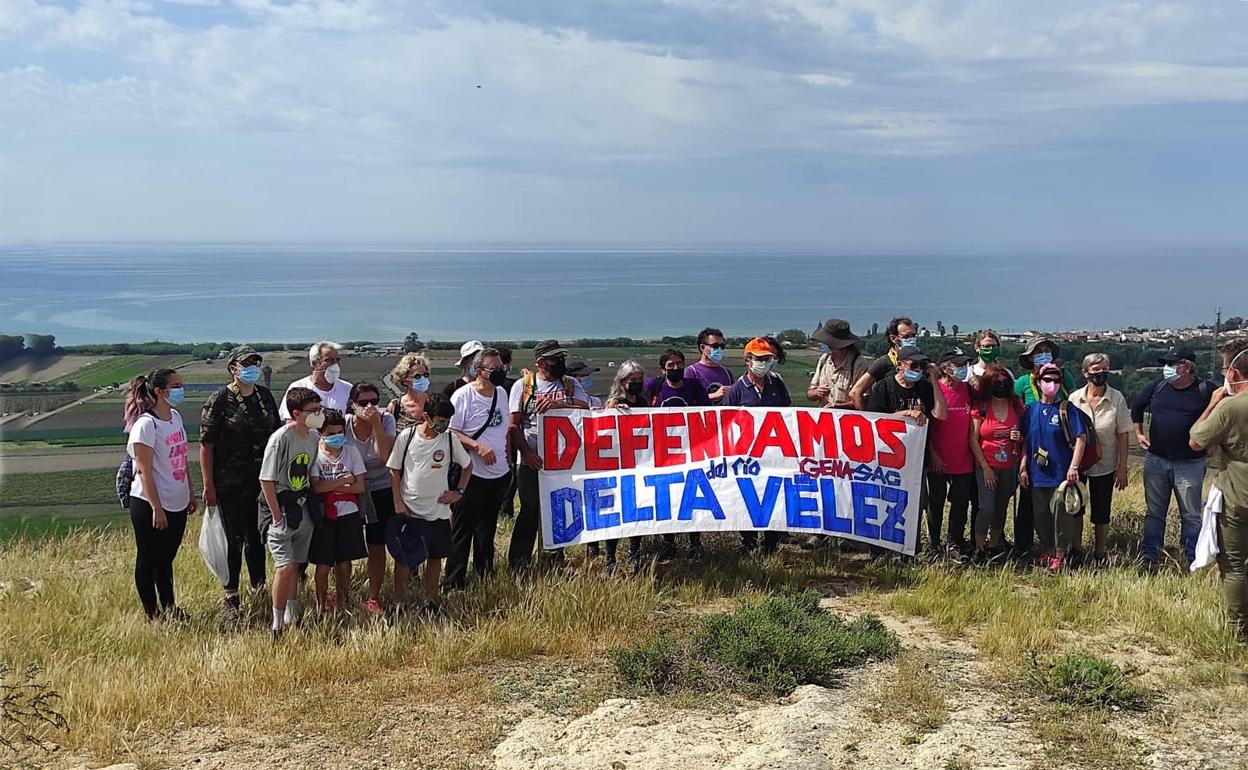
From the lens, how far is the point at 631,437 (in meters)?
8.05

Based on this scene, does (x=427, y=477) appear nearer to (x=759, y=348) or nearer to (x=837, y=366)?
(x=759, y=348)

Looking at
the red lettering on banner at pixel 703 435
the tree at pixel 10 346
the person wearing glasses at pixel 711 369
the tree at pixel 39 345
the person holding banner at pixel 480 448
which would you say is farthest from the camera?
the tree at pixel 39 345

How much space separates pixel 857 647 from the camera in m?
6.16

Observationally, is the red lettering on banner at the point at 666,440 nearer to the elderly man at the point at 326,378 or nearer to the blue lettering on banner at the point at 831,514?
the blue lettering on banner at the point at 831,514

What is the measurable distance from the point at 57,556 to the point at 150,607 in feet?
12.3

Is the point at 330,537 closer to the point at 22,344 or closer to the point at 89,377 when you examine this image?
the point at 22,344

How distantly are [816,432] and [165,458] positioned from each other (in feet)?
16.8

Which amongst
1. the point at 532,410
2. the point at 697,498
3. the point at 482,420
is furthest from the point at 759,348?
the point at 482,420

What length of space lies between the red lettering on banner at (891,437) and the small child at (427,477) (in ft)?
11.9

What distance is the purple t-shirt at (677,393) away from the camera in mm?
8328

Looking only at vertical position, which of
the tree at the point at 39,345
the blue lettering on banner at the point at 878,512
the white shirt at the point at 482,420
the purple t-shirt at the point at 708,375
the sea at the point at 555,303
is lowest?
the blue lettering on banner at the point at 878,512

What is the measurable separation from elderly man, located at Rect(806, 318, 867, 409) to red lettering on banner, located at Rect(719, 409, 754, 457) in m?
0.86

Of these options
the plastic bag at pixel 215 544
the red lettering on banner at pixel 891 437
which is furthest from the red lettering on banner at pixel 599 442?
the plastic bag at pixel 215 544

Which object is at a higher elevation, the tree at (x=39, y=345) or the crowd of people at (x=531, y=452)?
the tree at (x=39, y=345)
